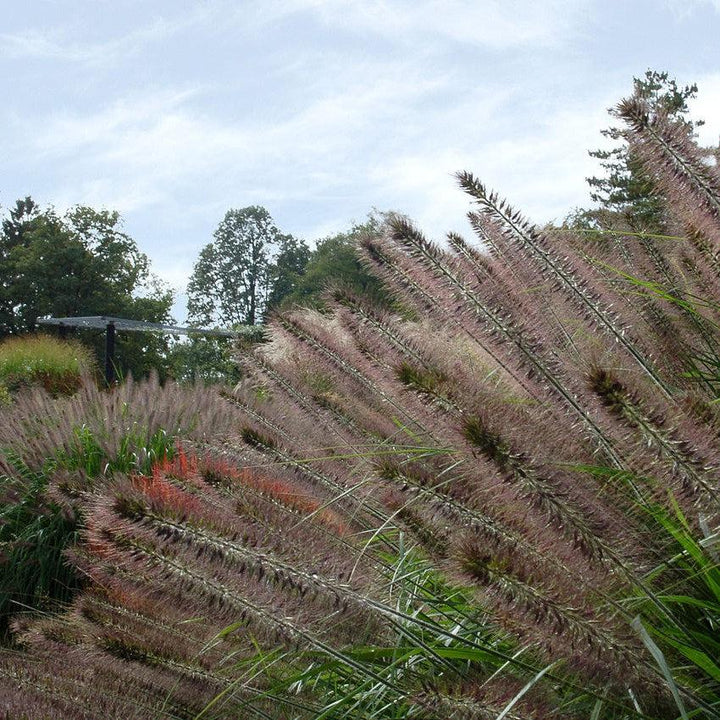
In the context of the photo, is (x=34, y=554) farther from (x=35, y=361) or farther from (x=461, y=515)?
(x=35, y=361)

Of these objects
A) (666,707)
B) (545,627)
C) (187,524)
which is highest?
(187,524)

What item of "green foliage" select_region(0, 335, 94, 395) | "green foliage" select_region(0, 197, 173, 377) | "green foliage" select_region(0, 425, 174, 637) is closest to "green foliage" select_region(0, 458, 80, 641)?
"green foliage" select_region(0, 425, 174, 637)

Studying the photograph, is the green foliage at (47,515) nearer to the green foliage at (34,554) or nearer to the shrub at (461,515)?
the green foliage at (34,554)

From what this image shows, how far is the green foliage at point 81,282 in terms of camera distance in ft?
138

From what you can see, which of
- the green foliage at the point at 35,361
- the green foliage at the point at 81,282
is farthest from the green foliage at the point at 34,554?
the green foliage at the point at 81,282

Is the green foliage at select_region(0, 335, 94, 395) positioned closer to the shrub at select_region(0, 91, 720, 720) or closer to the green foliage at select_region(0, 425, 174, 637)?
the green foliage at select_region(0, 425, 174, 637)

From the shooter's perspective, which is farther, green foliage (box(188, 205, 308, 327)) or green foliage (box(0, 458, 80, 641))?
green foliage (box(188, 205, 308, 327))

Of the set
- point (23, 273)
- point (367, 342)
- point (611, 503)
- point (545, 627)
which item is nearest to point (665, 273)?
point (367, 342)

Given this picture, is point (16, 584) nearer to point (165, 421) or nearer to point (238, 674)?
point (165, 421)

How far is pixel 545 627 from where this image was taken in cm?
139

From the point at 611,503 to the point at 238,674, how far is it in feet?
3.73

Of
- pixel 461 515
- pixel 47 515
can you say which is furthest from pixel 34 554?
pixel 461 515

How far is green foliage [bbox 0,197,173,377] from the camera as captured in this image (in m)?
42.2

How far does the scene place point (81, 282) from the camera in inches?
1705
